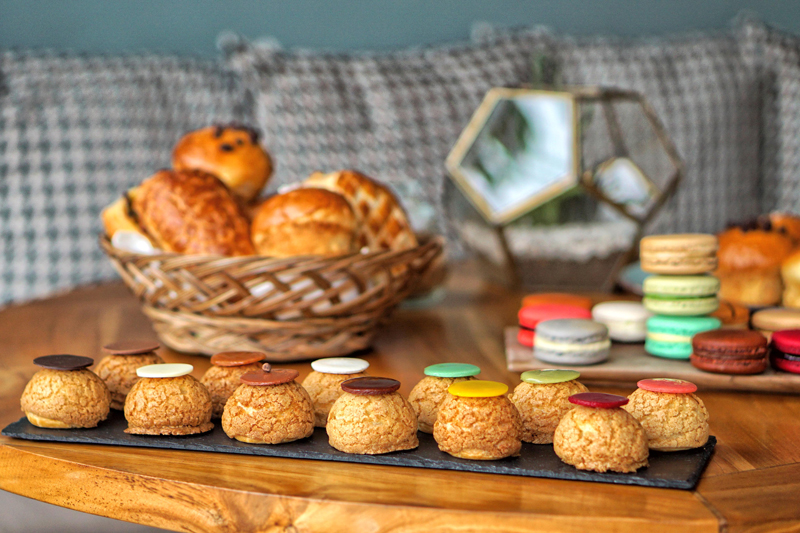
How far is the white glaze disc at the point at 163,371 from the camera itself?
61 cm

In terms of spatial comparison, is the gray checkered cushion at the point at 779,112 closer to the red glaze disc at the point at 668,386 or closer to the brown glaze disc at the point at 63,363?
the red glaze disc at the point at 668,386

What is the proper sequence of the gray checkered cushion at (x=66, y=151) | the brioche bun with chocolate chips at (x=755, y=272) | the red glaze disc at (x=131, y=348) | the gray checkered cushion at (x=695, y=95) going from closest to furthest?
1. the red glaze disc at (x=131, y=348)
2. the brioche bun with chocolate chips at (x=755, y=272)
3. the gray checkered cushion at (x=66, y=151)
4. the gray checkered cushion at (x=695, y=95)

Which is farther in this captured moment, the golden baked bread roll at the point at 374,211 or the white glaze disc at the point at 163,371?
the golden baked bread roll at the point at 374,211

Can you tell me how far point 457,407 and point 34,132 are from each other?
67.8 inches

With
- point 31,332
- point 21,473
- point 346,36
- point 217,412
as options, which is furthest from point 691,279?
point 346,36

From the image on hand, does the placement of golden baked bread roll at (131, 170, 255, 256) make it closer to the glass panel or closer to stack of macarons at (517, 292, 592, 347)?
stack of macarons at (517, 292, 592, 347)

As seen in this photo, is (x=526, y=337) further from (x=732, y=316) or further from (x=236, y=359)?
(x=236, y=359)

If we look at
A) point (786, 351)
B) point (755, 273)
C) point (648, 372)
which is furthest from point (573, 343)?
point (755, 273)

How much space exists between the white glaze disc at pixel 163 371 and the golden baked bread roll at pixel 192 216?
0.27 meters

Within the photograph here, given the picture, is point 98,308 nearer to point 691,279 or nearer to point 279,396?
point 279,396

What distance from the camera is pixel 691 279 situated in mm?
814

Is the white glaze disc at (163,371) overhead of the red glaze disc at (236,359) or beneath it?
overhead

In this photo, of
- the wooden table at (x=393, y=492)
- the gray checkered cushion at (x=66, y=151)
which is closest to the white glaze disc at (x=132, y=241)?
the wooden table at (x=393, y=492)

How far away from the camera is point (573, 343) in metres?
0.80
